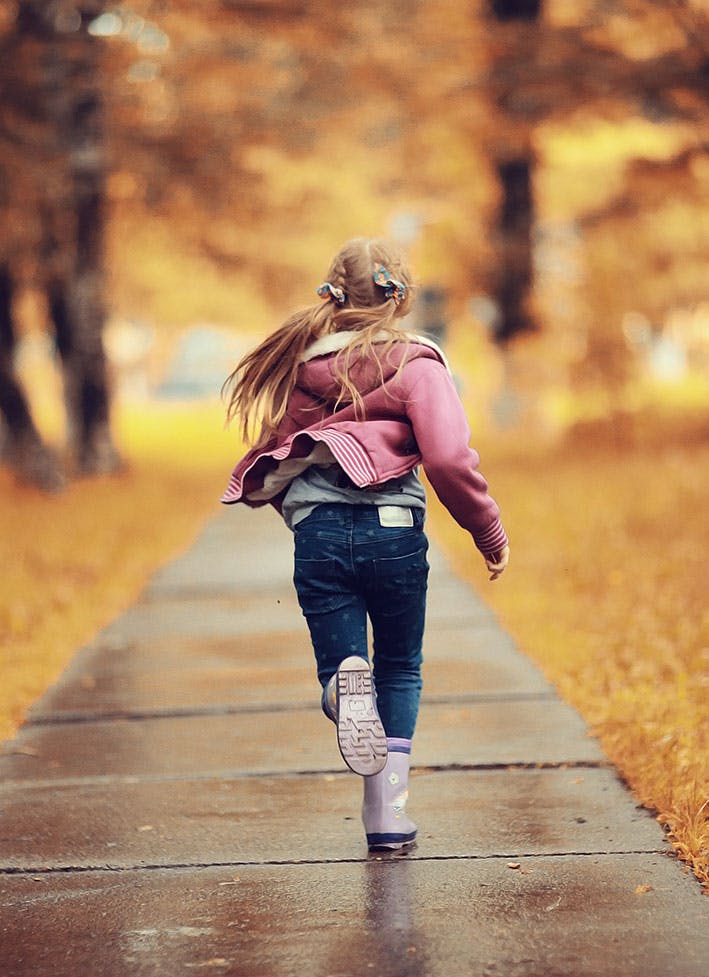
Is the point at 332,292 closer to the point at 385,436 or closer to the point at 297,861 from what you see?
the point at 385,436

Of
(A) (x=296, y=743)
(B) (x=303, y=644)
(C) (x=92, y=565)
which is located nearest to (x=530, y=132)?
(C) (x=92, y=565)

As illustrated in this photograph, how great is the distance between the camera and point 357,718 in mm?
3803

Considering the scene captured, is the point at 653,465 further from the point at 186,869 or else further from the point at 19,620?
the point at 186,869

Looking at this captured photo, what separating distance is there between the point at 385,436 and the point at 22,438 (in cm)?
1232

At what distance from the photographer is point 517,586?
9.05 meters

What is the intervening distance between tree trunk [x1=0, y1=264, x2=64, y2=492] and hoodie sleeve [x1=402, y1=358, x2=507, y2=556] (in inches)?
472

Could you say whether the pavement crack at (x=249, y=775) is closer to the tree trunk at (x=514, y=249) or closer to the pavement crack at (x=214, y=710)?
the pavement crack at (x=214, y=710)

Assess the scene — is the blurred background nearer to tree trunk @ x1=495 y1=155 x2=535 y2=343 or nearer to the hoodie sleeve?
tree trunk @ x1=495 y1=155 x2=535 y2=343

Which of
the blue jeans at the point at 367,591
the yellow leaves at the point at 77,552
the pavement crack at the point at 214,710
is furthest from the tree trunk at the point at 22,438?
the blue jeans at the point at 367,591

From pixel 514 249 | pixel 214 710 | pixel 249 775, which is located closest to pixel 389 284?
pixel 249 775

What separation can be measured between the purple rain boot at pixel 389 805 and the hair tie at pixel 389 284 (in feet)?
4.29

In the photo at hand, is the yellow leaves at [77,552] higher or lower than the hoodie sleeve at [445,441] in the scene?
lower

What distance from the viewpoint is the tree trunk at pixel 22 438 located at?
15.4 meters

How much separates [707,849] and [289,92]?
597 inches
